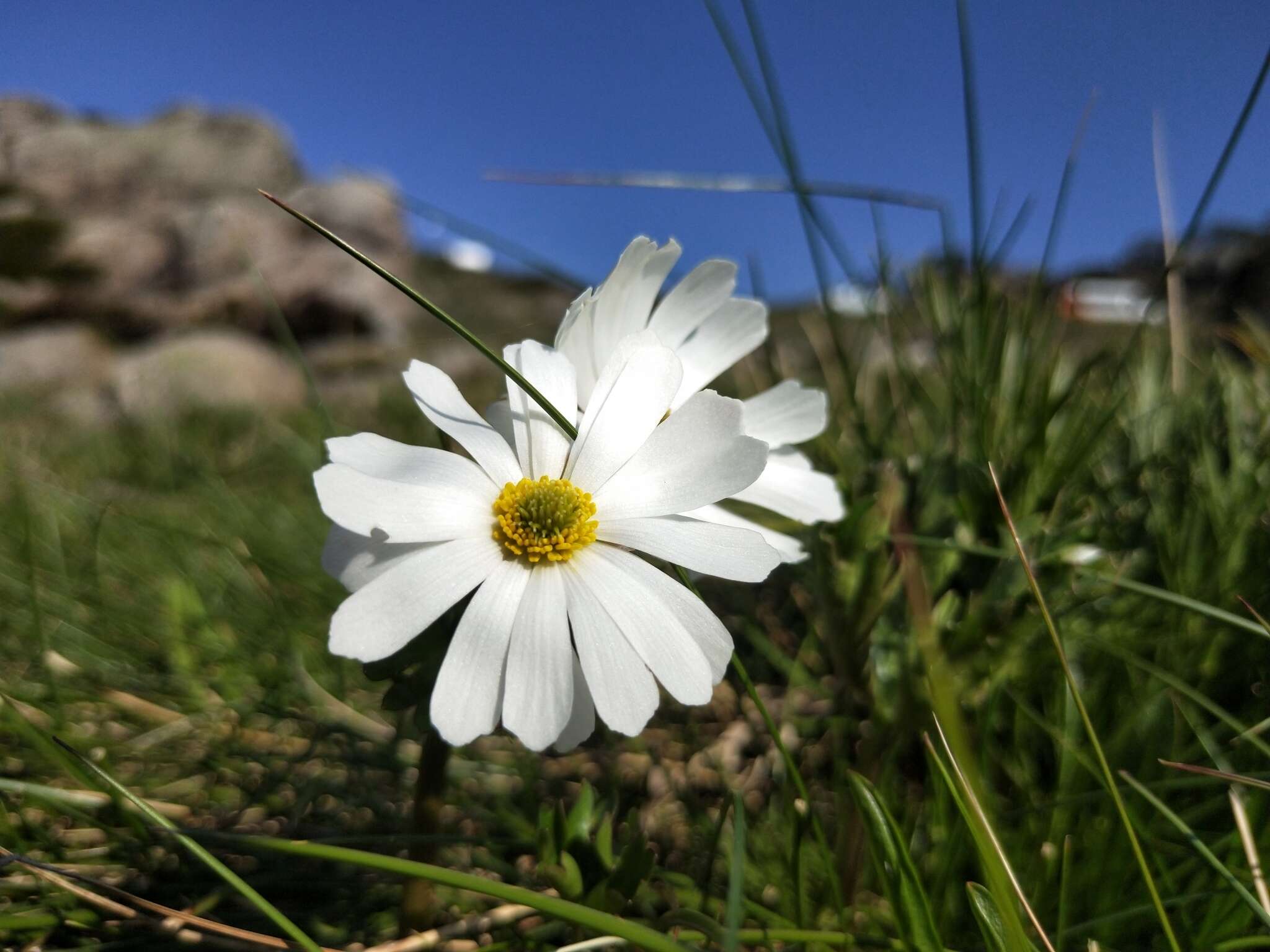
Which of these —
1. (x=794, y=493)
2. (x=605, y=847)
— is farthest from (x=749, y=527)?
(x=605, y=847)

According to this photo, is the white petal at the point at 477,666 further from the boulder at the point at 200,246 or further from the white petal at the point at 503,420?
the boulder at the point at 200,246

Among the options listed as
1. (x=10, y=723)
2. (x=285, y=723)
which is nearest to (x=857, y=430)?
(x=285, y=723)

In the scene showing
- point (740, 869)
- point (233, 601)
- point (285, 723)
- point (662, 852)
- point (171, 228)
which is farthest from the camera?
point (171, 228)

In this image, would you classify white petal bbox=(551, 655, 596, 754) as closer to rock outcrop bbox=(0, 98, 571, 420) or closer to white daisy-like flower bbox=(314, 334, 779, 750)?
white daisy-like flower bbox=(314, 334, 779, 750)

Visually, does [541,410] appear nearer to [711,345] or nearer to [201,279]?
[711,345]

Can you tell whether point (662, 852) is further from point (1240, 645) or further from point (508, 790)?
point (1240, 645)

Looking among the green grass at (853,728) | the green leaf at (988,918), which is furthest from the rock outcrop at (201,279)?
the green leaf at (988,918)
